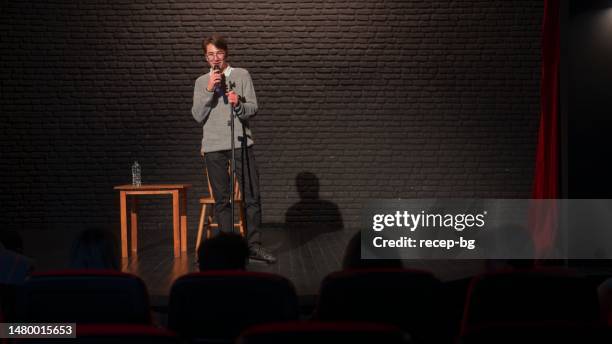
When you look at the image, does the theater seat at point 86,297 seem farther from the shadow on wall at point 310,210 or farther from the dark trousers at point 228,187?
the shadow on wall at point 310,210

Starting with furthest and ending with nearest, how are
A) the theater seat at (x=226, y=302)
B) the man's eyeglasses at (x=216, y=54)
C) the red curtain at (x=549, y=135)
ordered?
the red curtain at (x=549, y=135) → the man's eyeglasses at (x=216, y=54) → the theater seat at (x=226, y=302)

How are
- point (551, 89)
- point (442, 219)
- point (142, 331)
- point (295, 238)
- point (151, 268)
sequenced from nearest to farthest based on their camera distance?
point (142, 331) → point (151, 268) → point (551, 89) → point (295, 238) → point (442, 219)

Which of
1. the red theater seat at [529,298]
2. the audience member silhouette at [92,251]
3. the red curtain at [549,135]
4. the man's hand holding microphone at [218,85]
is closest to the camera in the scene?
the red theater seat at [529,298]

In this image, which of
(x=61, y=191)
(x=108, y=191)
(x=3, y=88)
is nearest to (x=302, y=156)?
(x=108, y=191)

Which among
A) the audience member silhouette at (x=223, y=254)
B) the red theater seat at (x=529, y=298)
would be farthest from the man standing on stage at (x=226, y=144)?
the red theater seat at (x=529, y=298)

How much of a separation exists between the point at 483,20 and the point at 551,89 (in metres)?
2.01

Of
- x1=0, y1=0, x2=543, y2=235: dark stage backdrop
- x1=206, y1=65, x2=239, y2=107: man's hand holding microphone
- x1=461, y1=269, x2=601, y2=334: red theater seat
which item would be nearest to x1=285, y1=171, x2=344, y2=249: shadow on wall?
x1=0, y1=0, x2=543, y2=235: dark stage backdrop

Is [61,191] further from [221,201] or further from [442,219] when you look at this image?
[442,219]

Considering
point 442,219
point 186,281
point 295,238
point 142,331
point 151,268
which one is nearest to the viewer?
point 142,331

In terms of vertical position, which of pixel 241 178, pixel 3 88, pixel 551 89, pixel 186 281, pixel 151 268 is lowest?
pixel 151 268

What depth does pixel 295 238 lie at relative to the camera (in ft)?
19.4

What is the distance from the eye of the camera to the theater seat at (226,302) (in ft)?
5.77

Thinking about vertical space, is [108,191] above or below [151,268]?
above

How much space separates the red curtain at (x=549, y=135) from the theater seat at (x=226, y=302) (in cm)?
364
